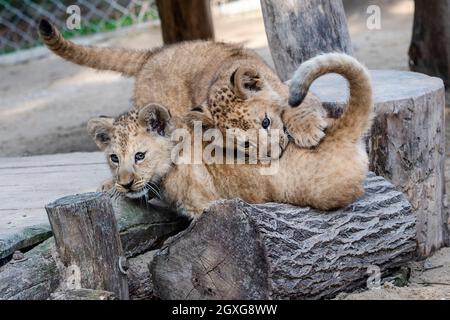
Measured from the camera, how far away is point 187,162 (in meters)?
4.71

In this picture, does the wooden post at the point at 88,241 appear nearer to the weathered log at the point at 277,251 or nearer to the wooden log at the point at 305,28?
the weathered log at the point at 277,251

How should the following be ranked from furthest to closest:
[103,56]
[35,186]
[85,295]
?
[103,56]
[35,186]
[85,295]

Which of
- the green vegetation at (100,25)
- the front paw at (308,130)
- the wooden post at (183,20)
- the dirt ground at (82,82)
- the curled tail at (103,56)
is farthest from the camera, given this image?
the green vegetation at (100,25)

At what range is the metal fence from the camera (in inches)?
529

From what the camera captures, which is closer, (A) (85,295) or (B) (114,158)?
(A) (85,295)

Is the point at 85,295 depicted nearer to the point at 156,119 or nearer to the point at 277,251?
the point at 277,251

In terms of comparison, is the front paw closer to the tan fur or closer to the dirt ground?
the tan fur

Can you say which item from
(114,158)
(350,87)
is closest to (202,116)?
(114,158)

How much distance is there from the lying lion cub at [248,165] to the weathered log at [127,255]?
0.18 meters

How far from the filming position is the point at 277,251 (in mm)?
4055

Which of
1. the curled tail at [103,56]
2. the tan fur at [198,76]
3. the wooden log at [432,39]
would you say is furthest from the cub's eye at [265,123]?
the wooden log at [432,39]

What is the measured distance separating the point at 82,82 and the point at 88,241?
7547 millimetres

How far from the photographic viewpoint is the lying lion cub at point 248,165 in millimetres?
4324

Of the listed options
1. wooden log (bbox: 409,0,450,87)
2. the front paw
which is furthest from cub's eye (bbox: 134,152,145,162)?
wooden log (bbox: 409,0,450,87)
